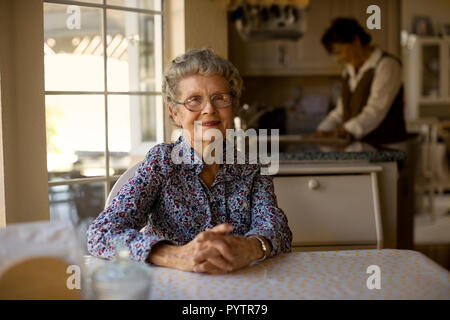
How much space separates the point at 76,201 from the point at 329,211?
3.93ft

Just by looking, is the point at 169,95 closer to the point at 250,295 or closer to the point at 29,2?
the point at 250,295

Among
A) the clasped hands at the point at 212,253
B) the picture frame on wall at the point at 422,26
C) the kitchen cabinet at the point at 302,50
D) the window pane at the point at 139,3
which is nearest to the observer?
the clasped hands at the point at 212,253

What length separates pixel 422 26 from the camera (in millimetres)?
7168

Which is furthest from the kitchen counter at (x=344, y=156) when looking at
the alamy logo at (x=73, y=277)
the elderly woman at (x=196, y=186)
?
the alamy logo at (x=73, y=277)

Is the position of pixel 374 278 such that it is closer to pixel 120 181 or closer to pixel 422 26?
pixel 120 181

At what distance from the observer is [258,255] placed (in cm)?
A: 117

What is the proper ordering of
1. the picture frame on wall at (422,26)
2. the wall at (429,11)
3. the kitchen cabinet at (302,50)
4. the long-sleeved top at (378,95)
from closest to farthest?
the long-sleeved top at (378,95) → the kitchen cabinet at (302,50) → the picture frame on wall at (422,26) → the wall at (429,11)

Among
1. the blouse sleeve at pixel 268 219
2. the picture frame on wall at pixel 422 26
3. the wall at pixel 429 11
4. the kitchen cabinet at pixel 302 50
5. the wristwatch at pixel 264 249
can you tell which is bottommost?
the wristwatch at pixel 264 249

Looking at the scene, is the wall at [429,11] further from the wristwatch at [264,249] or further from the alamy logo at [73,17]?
the wristwatch at [264,249]

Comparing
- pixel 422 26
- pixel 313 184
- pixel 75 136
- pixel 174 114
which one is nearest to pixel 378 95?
pixel 313 184

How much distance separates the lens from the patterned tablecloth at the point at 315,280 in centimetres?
95

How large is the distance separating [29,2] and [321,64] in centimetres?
389

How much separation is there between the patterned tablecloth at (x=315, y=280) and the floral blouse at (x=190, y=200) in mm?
182

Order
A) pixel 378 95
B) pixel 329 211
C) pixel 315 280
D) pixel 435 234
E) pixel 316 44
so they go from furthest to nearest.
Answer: pixel 316 44
pixel 435 234
pixel 378 95
pixel 329 211
pixel 315 280
